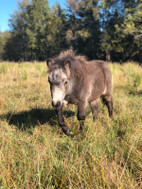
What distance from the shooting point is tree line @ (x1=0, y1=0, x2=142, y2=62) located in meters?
25.3

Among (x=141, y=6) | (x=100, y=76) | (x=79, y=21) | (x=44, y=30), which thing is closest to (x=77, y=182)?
(x=100, y=76)

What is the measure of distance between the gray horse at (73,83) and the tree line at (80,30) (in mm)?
14925

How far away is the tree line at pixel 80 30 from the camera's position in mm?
25300

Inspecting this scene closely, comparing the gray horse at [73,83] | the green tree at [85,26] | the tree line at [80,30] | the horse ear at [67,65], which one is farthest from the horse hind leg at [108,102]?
the green tree at [85,26]

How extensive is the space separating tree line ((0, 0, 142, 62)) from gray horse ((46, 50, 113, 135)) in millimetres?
14925

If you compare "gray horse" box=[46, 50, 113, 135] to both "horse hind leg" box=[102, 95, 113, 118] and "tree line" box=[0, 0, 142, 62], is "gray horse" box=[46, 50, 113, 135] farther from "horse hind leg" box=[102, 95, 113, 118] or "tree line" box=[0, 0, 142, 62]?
"tree line" box=[0, 0, 142, 62]

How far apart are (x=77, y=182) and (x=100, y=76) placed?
2945mm

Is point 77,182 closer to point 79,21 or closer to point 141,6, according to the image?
point 141,6

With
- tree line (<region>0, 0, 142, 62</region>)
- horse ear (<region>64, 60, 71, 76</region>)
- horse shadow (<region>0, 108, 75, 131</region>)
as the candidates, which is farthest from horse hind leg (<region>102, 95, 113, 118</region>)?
tree line (<region>0, 0, 142, 62</region>)

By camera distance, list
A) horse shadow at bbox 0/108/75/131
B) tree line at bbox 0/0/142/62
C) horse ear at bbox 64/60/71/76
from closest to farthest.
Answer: horse ear at bbox 64/60/71/76, horse shadow at bbox 0/108/75/131, tree line at bbox 0/0/142/62

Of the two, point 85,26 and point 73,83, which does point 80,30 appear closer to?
point 85,26

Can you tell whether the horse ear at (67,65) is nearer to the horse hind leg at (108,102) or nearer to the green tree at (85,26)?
the horse hind leg at (108,102)

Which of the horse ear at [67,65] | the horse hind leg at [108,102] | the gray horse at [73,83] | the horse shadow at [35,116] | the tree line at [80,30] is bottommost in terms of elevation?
the horse shadow at [35,116]

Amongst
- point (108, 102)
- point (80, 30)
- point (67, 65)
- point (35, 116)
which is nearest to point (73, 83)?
point (67, 65)
